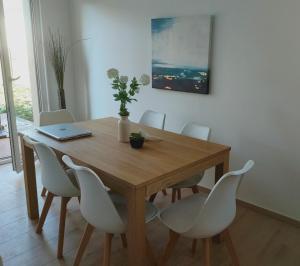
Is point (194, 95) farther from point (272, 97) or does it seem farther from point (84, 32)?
point (84, 32)

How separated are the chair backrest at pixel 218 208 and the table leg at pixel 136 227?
27cm

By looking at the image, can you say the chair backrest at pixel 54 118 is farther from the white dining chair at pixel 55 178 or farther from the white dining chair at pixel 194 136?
the white dining chair at pixel 194 136

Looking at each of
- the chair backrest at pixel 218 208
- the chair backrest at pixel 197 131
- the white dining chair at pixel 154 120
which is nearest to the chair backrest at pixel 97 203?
the chair backrest at pixel 218 208

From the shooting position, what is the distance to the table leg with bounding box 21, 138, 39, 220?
2.69 metres

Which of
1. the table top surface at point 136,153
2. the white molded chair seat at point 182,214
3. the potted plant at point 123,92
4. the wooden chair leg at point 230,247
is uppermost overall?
the potted plant at point 123,92

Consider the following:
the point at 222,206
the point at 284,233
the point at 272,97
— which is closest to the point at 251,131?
the point at 272,97

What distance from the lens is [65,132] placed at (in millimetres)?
2576

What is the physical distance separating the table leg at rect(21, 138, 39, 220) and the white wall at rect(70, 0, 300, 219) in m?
1.48

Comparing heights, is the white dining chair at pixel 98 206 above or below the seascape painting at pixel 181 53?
below

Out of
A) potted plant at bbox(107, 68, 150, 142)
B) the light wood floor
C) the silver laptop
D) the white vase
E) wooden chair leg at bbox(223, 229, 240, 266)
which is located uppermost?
potted plant at bbox(107, 68, 150, 142)

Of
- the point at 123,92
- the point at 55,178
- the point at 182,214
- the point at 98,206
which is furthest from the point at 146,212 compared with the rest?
the point at 123,92

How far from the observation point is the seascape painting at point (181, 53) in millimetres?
2971

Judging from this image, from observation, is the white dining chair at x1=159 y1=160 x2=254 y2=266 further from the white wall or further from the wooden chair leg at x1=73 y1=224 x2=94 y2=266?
the white wall

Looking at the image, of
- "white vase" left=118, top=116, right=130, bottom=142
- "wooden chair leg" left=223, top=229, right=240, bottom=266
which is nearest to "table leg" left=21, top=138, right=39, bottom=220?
"white vase" left=118, top=116, right=130, bottom=142
